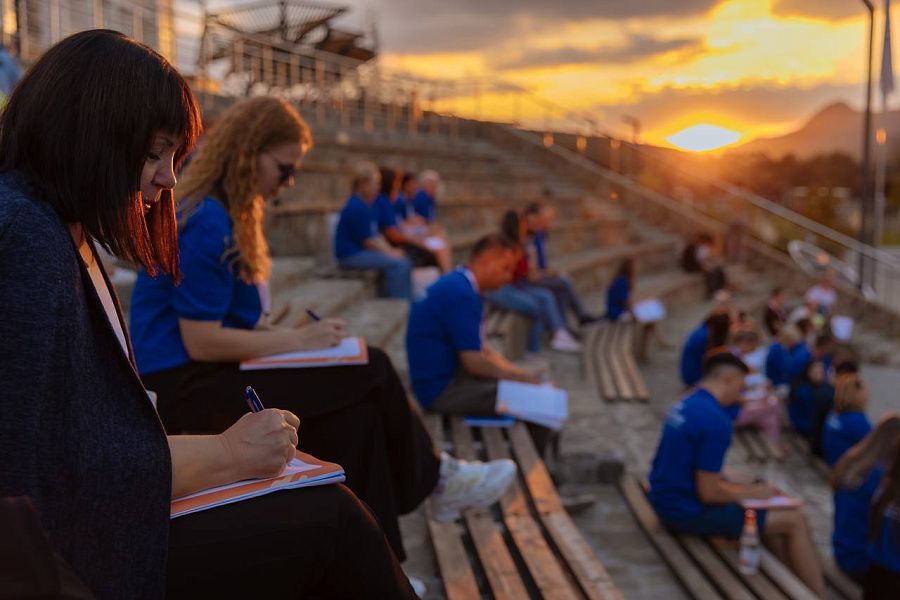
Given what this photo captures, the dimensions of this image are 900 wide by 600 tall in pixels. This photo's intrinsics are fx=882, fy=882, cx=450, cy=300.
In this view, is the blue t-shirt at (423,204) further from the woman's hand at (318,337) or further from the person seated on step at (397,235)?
the woman's hand at (318,337)

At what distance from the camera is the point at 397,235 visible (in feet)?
26.7

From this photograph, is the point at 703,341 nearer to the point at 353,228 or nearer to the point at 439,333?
the point at 353,228

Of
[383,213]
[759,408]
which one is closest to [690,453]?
[759,408]

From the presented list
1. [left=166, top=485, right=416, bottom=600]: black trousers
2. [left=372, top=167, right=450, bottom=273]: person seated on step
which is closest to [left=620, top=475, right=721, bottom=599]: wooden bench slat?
[left=166, top=485, right=416, bottom=600]: black trousers

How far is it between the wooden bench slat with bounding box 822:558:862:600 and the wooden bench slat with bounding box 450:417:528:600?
2.24m

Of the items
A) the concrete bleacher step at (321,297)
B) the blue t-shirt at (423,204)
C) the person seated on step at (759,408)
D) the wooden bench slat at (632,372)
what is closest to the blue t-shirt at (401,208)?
the blue t-shirt at (423,204)

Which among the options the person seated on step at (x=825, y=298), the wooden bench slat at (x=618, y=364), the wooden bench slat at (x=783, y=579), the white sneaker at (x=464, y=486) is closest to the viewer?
the white sneaker at (x=464, y=486)

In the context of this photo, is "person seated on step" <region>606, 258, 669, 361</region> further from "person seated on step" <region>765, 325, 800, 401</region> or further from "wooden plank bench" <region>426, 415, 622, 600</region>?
"wooden plank bench" <region>426, 415, 622, 600</region>

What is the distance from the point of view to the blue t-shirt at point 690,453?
13.3ft

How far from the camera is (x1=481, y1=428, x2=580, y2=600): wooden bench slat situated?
9.05 ft

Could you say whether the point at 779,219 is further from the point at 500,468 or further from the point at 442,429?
the point at 500,468

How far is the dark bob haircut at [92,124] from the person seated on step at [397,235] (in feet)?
22.0

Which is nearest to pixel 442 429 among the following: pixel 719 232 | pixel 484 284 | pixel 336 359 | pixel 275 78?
pixel 484 284

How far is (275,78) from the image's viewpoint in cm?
1346
